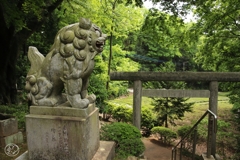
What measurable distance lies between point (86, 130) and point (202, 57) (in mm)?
7224

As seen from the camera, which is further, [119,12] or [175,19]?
[119,12]

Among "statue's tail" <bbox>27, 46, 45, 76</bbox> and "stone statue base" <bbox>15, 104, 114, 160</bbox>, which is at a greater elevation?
"statue's tail" <bbox>27, 46, 45, 76</bbox>

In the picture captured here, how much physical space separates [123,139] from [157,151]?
317 cm

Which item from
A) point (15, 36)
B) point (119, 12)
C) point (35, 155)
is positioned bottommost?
point (35, 155)

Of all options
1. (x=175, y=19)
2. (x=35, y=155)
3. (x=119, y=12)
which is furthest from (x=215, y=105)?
(x=119, y=12)

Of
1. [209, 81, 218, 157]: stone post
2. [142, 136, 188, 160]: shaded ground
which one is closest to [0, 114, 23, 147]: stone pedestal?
[142, 136, 188, 160]: shaded ground

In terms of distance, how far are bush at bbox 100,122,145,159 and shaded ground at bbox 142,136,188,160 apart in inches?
85.0

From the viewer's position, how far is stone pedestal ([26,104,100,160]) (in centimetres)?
244

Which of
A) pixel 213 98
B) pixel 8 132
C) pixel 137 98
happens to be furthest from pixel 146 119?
pixel 8 132

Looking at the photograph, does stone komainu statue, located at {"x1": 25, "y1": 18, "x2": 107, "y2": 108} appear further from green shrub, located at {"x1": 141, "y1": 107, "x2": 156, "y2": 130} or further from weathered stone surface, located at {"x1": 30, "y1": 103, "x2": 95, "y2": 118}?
green shrub, located at {"x1": 141, "y1": 107, "x2": 156, "y2": 130}

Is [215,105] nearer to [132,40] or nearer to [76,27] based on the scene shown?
[76,27]

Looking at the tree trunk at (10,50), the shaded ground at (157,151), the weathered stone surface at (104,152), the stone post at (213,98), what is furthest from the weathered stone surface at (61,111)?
the tree trunk at (10,50)

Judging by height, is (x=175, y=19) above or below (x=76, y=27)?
above

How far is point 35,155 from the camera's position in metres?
2.62
